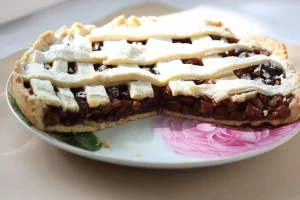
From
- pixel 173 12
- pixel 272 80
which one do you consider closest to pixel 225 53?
pixel 272 80

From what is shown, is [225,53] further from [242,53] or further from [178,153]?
[178,153]

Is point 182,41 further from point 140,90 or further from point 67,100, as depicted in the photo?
point 67,100

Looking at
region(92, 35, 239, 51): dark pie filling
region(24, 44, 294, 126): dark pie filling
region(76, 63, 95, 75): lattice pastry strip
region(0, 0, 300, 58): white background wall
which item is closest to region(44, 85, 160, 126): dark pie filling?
region(24, 44, 294, 126): dark pie filling

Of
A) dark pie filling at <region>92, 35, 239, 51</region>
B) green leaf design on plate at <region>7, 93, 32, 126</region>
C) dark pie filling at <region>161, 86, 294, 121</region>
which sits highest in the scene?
dark pie filling at <region>92, 35, 239, 51</region>

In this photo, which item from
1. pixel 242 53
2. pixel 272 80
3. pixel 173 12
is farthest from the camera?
pixel 173 12

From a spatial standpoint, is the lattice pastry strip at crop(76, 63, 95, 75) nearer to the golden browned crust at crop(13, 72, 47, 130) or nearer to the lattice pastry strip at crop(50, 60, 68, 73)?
the lattice pastry strip at crop(50, 60, 68, 73)

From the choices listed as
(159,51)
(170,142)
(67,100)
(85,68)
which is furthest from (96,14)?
(170,142)
